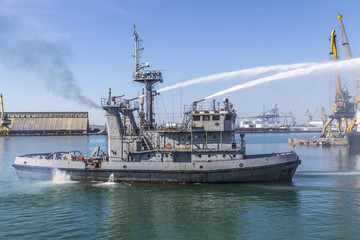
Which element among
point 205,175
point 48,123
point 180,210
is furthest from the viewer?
point 48,123

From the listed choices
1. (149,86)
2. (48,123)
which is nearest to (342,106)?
(149,86)

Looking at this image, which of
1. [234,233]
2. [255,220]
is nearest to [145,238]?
[234,233]

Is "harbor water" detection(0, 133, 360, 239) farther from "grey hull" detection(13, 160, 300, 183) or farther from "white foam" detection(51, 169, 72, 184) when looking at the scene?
"grey hull" detection(13, 160, 300, 183)

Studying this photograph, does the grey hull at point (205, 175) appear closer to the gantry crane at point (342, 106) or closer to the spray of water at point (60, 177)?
the spray of water at point (60, 177)

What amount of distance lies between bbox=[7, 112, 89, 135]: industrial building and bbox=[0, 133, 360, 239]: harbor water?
9834 centimetres

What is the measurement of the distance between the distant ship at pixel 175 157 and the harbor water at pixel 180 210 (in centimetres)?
85

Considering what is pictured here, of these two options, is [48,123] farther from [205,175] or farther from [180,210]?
[180,210]

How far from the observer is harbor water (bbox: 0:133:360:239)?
42.7ft

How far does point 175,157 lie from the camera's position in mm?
22859

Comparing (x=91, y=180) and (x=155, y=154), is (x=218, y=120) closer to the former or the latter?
(x=155, y=154)

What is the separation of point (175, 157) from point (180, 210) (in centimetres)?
699

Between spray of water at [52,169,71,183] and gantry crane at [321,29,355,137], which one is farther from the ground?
gantry crane at [321,29,355,137]

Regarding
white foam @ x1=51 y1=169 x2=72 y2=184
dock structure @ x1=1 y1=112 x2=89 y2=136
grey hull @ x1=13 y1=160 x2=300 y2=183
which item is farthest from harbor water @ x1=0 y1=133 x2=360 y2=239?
dock structure @ x1=1 y1=112 x2=89 y2=136

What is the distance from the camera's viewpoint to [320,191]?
790 inches
